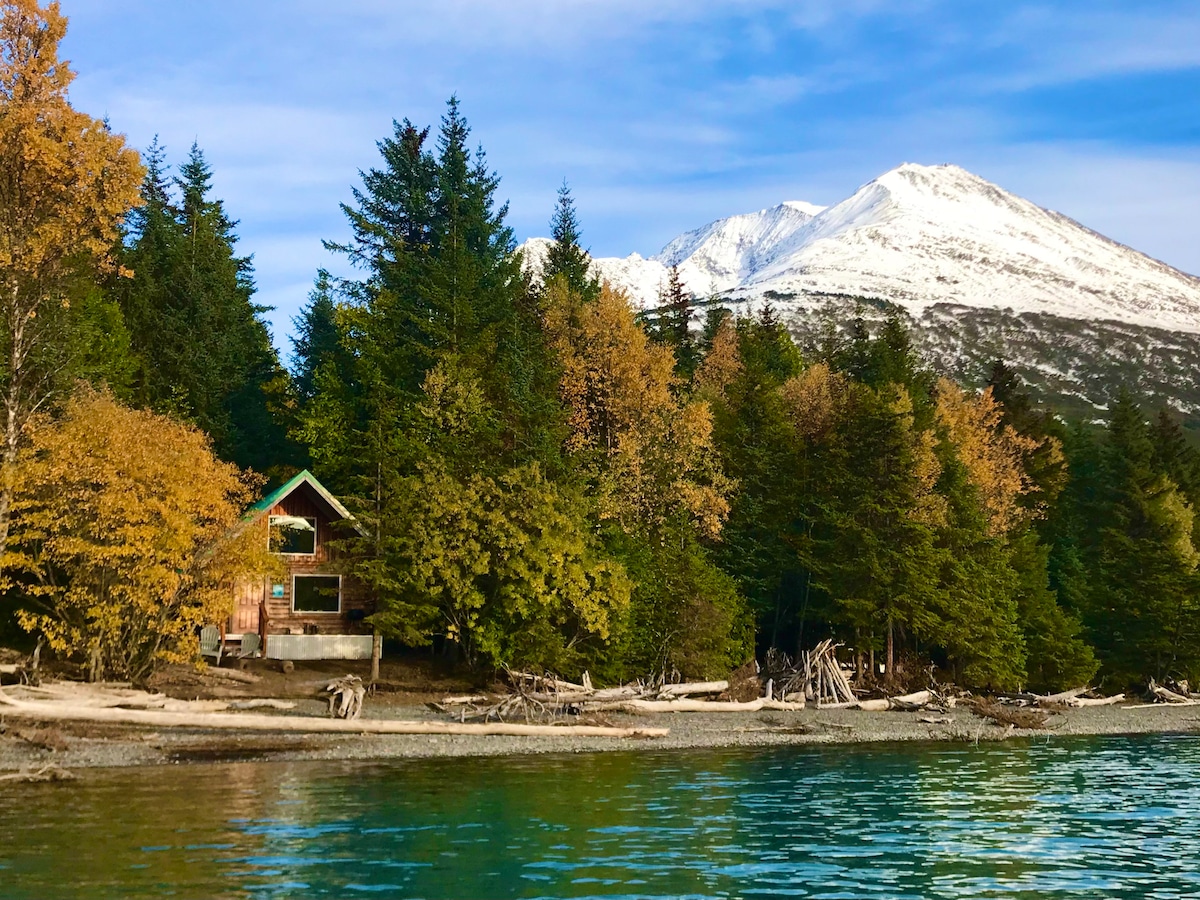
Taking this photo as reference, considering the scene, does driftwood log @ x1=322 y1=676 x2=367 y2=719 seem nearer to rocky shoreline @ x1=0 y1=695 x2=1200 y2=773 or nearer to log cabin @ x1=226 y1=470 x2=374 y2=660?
rocky shoreline @ x1=0 y1=695 x2=1200 y2=773

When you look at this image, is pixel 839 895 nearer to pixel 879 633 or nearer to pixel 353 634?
pixel 353 634

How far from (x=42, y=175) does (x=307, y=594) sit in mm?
21649

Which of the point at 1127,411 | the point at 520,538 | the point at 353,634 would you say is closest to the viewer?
the point at 520,538

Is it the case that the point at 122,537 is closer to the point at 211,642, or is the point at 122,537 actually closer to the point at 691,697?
the point at 211,642

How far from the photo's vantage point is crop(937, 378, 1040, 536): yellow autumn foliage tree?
70.9 m

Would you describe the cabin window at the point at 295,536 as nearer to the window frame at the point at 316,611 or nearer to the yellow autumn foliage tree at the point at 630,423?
the window frame at the point at 316,611

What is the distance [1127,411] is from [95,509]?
233 feet

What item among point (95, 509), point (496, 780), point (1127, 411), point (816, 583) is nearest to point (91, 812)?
point (496, 780)

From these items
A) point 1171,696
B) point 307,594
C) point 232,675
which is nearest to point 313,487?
point 307,594

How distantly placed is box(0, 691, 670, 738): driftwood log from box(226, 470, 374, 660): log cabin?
15.4 meters

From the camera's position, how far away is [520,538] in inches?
1838


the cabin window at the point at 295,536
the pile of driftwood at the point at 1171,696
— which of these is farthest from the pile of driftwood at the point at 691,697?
the pile of driftwood at the point at 1171,696

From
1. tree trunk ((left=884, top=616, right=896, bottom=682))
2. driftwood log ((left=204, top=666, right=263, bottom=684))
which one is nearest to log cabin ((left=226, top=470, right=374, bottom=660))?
driftwood log ((left=204, top=666, right=263, bottom=684))

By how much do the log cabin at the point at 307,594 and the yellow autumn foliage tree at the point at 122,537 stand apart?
9.65m
